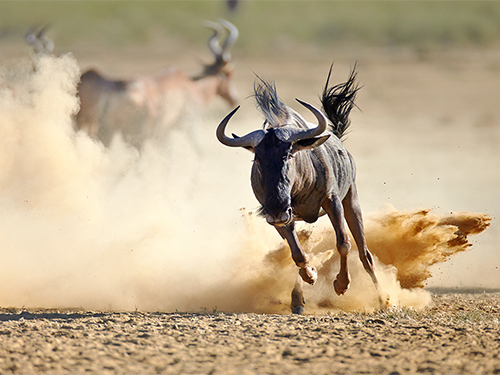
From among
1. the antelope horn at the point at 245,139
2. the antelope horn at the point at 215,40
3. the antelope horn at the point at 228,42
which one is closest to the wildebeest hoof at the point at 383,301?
the antelope horn at the point at 245,139

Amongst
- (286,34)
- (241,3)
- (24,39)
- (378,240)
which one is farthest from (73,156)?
(286,34)

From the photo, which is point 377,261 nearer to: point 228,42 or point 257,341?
point 257,341

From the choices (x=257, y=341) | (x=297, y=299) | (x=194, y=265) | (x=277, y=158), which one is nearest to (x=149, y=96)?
(x=194, y=265)

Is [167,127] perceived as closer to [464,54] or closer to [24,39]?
[24,39]

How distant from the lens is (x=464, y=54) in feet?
80.0

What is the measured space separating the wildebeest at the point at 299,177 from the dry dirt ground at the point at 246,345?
39.8 inches

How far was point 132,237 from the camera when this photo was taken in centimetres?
914

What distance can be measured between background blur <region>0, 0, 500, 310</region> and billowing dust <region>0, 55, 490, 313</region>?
8.02 m

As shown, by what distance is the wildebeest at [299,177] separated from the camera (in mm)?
5910

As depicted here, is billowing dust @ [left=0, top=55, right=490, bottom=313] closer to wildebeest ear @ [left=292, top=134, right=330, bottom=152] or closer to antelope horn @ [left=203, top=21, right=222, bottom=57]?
wildebeest ear @ [left=292, top=134, right=330, bottom=152]

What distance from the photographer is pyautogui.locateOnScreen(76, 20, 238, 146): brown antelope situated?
14133 mm

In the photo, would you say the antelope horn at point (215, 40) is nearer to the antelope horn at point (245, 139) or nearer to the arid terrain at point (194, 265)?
Result: the arid terrain at point (194, 265)

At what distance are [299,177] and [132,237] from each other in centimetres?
353

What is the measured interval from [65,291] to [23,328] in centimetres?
288
